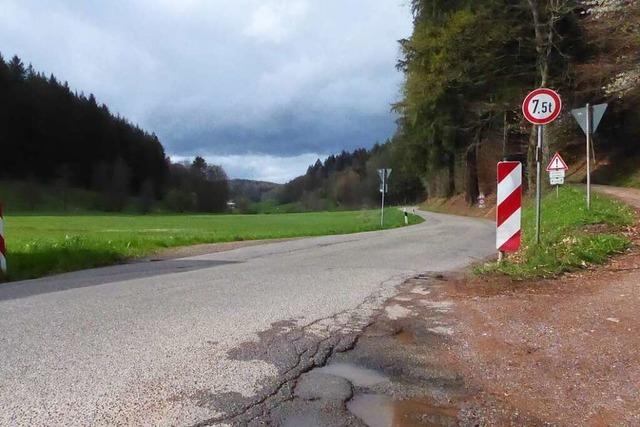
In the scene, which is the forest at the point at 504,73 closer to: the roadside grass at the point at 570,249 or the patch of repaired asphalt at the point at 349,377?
the roadside grass at the point at 570,249

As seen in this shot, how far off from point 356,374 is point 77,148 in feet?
424

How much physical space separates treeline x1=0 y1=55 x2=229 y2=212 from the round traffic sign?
4511 inches

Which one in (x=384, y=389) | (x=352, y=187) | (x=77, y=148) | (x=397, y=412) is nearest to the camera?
(x=397, y=412)

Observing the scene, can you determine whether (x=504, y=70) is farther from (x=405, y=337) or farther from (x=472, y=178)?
(x=405, y=337)

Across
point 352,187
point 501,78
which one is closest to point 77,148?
point 352,187

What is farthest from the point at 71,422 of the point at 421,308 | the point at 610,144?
the point at 610,144

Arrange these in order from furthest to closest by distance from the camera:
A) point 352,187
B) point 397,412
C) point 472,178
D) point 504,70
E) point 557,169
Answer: point 352,187
point 472,178
point 504,70
point 557,169
point 397,412

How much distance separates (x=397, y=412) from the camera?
3365 millimetres

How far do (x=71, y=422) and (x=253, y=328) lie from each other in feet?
7.53

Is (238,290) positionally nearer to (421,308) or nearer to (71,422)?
(421,308)

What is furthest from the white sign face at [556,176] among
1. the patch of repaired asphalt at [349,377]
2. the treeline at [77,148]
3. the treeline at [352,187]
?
the treeline at [77,148]

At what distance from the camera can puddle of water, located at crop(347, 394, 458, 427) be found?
3.21m

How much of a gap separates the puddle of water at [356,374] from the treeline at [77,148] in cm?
11673

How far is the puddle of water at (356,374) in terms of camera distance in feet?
12.8
